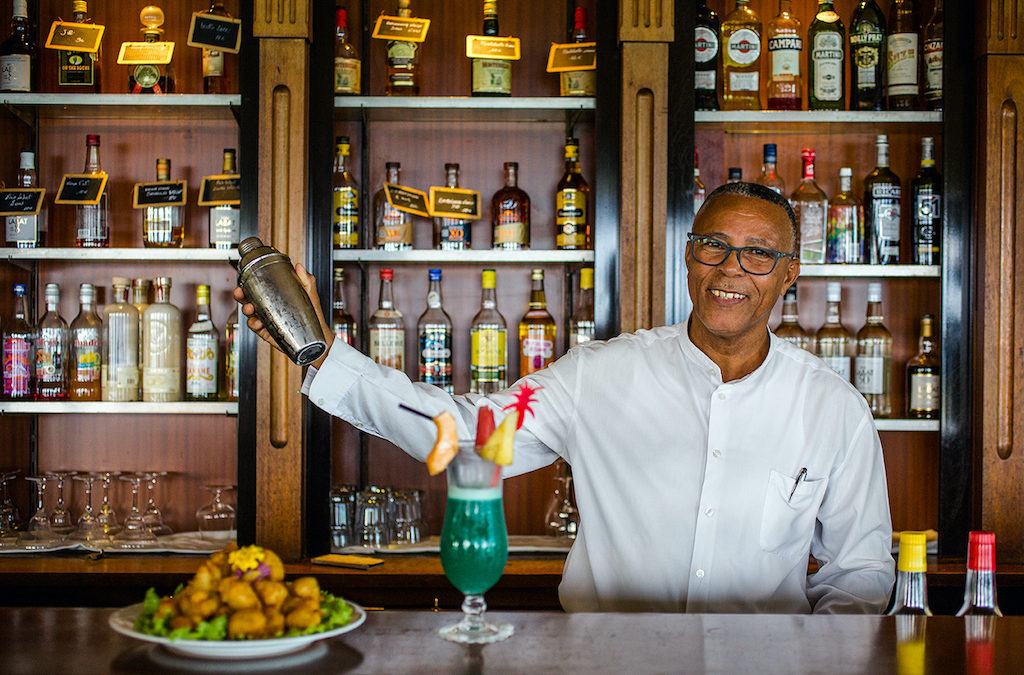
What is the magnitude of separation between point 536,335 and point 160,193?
101 cm

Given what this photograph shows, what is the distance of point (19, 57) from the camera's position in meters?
2.57

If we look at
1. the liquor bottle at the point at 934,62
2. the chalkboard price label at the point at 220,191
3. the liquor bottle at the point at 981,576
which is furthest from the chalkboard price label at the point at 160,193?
the liquor bottle at the point at 981,576

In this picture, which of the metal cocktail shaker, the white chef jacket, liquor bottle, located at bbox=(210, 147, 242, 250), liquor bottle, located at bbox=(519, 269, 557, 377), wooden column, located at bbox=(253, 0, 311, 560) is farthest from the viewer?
liquor bottle, located at bbox=(519, 269, 557, 377)

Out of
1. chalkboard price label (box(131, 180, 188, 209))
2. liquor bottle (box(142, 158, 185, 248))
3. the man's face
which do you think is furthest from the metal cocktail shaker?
liquor bottle (box(142, 158, 185, 248))

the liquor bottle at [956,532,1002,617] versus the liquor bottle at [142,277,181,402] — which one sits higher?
the liquor bottle at [142,277,181,402]

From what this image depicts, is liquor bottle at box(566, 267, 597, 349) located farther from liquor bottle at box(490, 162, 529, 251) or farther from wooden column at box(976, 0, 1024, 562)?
wooden column at box(976, 0, 1024, 562)

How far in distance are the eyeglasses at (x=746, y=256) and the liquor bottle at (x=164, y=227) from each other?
1.52 metres

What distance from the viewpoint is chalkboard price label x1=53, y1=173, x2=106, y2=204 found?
8.23 ft

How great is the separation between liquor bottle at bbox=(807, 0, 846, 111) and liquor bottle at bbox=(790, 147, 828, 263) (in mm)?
130

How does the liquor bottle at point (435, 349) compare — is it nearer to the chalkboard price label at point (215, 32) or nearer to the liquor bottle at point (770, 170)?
the chalkboard price label at point (215, 32)

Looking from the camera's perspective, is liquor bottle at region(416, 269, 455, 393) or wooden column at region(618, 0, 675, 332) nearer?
wooden column at region(618, 0, 675, 332)

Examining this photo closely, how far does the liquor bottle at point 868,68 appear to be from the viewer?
2.59 m

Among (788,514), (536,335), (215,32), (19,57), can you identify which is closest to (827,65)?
(536,335)

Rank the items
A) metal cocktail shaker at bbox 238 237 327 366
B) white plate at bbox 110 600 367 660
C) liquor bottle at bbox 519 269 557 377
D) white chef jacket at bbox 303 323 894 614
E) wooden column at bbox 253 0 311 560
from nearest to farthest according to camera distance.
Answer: white plate at bbox 110 600 367 660, metal cocktail shaker at bbox 238 237 327 366, white chef jacket at bbox 303 323 894 614, wooden column at bbox 253 0 311 560, liquor bottle at bbox 519 269 557 377
